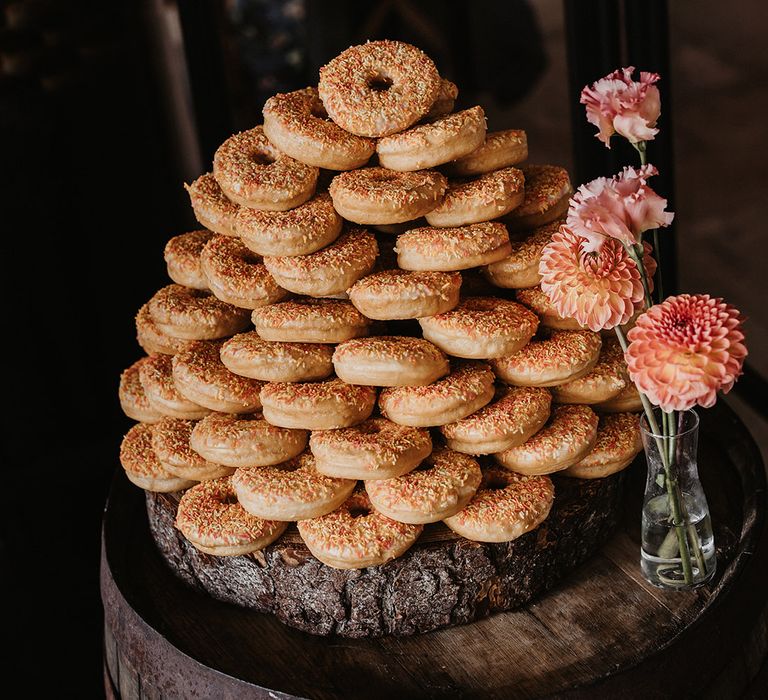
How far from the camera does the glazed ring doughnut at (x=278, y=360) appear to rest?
1396 millimetres

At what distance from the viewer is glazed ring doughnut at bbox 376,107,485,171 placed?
1.38 meters

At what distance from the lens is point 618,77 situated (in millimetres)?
1245

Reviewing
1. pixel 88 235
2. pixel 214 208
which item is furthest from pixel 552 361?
pixel 88 235

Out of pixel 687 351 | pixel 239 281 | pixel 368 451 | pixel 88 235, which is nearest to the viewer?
pixel 687 351

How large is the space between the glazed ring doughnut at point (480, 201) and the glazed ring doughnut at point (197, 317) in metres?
0.36

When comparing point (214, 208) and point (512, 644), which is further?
point (214, 208)

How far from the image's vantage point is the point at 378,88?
1.48 meters

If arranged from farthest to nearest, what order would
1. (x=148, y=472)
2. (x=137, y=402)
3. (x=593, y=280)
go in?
(x=137, y=402), (x=148, y=472), (x=593, y=280)

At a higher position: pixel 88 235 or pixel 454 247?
pixel 454 247

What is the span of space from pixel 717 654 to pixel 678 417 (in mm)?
325

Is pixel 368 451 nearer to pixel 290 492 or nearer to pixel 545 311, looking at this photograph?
pixel 290 492

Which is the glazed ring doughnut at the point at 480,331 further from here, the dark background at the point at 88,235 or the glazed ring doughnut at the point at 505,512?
the dark background at the point at 88,235

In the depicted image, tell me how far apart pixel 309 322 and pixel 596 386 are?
450 millimetres

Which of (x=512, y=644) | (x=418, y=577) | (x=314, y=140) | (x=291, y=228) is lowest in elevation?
(x=512, y=644)
